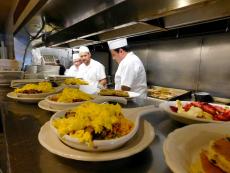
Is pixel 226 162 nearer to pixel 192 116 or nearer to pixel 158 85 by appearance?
pixel 192 116

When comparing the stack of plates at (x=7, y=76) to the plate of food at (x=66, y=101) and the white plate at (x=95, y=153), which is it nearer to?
the plate of food at (x=66, y=101)

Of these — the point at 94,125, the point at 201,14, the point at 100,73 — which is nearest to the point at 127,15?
the point at 201,14

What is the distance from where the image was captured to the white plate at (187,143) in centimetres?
41

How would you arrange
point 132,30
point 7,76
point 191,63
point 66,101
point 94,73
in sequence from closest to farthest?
point 66,101 < point 132,30 < point 7,76 < point 191,63 < point 94,73

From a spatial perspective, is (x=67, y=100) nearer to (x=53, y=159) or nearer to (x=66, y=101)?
(x=66, y=101)

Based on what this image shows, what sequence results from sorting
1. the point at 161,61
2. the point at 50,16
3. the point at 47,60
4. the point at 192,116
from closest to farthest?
the point at 192,116
the point at 50,16
the point at 161,61
the point at 47,60

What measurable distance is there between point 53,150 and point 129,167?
0.21 metres

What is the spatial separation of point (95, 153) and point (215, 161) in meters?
0.30

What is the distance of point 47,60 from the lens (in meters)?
4.64

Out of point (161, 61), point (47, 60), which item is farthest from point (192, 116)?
point (47, 60)

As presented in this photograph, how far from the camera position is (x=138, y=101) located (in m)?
1.37

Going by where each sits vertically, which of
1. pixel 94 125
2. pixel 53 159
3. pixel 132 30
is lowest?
pixel 53 159

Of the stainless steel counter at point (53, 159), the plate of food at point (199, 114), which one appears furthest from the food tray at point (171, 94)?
the stainless steel counter at point (53, 159)

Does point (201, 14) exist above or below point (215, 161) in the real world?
above
